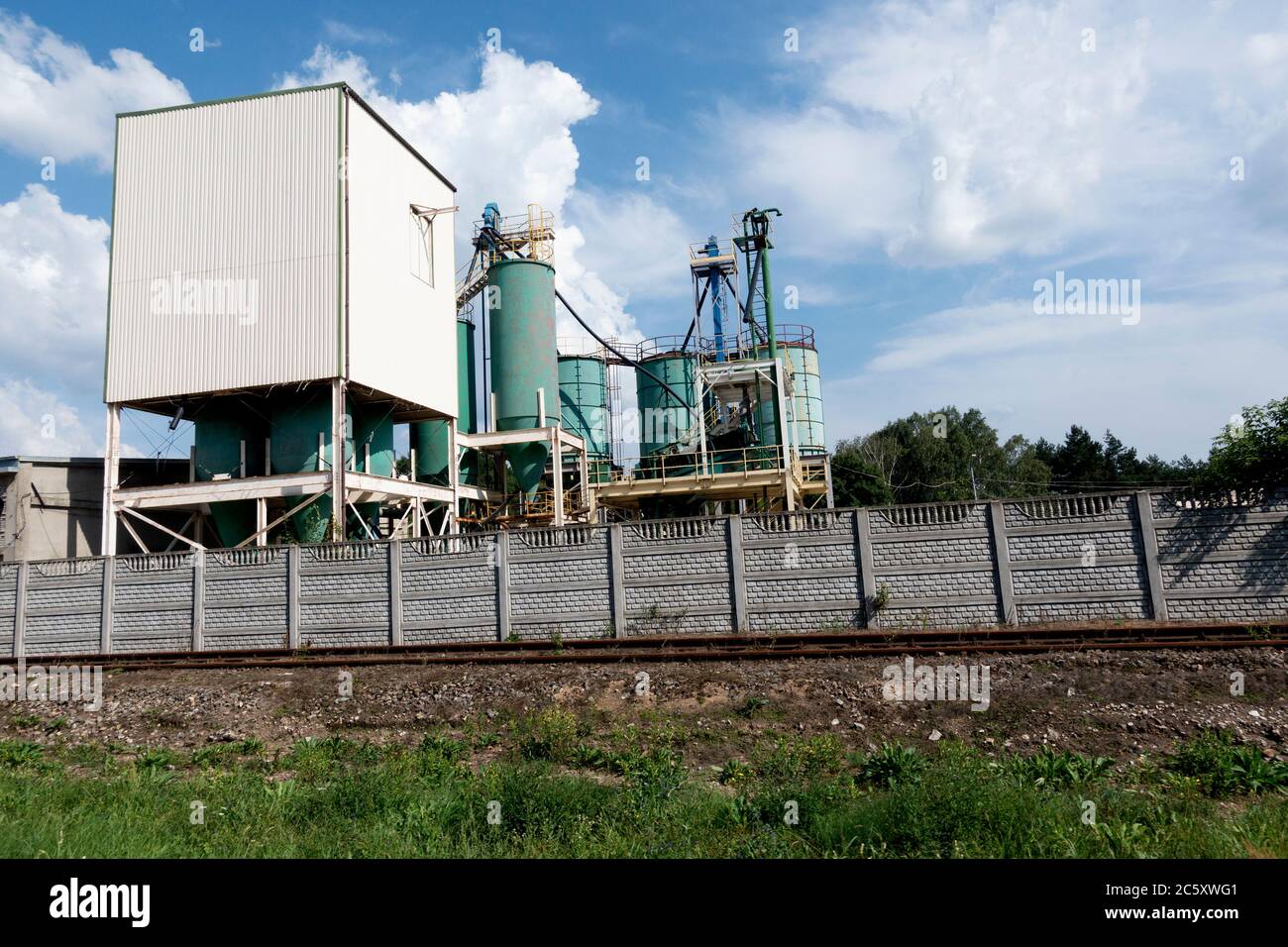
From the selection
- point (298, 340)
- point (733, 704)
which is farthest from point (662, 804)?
point (298, 340)

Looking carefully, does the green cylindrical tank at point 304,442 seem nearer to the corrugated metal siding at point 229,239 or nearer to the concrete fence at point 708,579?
the corrugated metal siding at point 229,239

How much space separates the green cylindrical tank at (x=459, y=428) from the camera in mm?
29719

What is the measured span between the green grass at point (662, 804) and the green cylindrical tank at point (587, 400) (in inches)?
953

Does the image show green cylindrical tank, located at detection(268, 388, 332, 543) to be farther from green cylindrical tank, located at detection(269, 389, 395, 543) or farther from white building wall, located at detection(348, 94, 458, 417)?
white building wall, located at detection(348, 94, 458, 417)

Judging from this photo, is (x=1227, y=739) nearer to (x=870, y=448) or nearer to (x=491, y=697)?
(x=491, y=697)

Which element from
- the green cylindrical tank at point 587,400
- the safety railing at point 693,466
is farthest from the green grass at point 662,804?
the green cylindrical tank at point 587,400

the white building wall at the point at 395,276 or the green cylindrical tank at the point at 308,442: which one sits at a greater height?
the white building wall at the point at 395,276

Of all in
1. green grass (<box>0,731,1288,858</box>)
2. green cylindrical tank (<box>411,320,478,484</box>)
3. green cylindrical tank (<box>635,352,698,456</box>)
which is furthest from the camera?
green cylindrical tank (<box>635,352,698,456</box>)

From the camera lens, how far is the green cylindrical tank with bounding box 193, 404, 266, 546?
23641 mm

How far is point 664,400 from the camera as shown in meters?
35.7

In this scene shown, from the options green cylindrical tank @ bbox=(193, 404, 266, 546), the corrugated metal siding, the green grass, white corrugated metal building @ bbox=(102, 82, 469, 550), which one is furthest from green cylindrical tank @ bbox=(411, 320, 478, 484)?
the green grass

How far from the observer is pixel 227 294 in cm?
2266

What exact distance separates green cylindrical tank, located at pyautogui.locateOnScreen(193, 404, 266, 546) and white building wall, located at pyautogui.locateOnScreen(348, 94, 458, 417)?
4679mm
